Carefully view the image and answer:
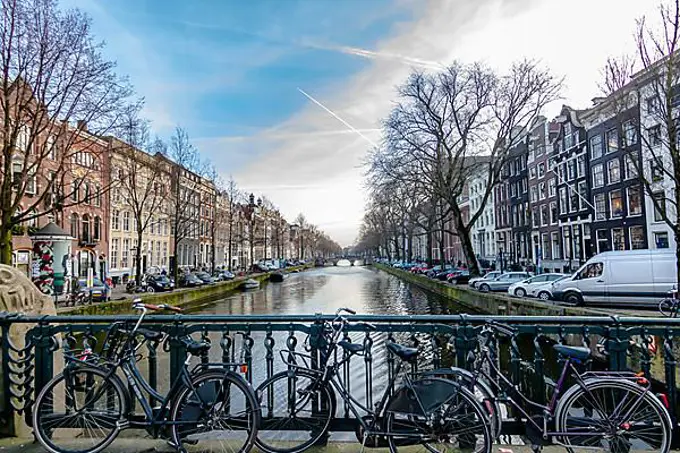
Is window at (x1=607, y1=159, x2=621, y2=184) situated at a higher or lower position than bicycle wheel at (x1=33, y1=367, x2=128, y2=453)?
higher

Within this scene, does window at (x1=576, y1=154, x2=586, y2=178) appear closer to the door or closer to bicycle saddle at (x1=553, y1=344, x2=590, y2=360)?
the door

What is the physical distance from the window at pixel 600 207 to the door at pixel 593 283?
20413 mm

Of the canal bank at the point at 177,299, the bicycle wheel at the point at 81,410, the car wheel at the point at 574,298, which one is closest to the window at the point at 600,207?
the car wheel at the point at 574,298

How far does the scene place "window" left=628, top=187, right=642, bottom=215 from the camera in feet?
109

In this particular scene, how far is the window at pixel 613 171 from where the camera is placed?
35656 millimetres

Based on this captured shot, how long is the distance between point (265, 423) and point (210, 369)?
2.53 ft

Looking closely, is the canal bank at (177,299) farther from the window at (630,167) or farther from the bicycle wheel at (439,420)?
the window at (630,167)

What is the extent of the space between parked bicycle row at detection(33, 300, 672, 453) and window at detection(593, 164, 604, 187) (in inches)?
1597

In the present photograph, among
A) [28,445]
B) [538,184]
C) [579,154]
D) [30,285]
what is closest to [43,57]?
[30,285]

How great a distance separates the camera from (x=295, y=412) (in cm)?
400

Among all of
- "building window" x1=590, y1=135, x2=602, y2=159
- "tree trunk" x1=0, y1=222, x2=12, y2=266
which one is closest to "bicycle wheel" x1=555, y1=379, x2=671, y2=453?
"tree trunk" x1=0, y1=222, x2=12, y2=266

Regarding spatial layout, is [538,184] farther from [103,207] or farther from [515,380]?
[515,380]

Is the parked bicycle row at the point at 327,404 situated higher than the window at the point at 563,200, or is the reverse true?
the window at the point at 563,200

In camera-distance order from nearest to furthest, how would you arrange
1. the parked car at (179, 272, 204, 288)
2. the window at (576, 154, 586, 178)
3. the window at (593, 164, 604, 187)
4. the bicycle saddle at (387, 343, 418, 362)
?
the bicycle saddle at (387, 343, 418, 362) → the window at (593, 164, 604, 187) → the window at (576, 154, 586, 178) → the parked car at (179, 272, 204, 288)
